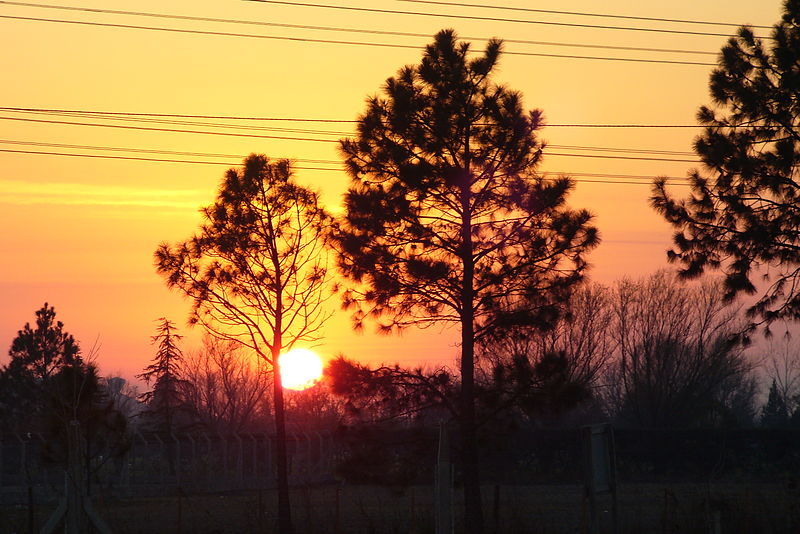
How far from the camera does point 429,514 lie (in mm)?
26922

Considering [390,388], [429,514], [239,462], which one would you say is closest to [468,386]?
[390,388]

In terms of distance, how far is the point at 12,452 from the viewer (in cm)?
4084

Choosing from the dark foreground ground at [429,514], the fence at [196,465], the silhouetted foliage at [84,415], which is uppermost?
the silhouetted foliage at [84,415]

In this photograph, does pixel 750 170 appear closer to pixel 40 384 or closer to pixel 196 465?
pixel 196 465

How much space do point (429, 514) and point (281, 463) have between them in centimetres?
415

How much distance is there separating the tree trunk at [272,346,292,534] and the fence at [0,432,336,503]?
12670mm

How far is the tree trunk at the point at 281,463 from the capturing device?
1020 inches

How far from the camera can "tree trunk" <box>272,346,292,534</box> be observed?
85.0 feet

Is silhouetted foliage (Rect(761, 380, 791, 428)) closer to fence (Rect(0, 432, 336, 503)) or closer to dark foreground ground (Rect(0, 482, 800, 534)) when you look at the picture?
fence (Rect(0, 432, 336, 503))

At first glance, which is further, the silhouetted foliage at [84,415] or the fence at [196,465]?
the fence at [196,465]

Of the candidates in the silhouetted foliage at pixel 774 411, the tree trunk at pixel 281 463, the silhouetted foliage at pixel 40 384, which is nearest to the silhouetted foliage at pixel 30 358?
the silhouetted foliage at pixel 40 384

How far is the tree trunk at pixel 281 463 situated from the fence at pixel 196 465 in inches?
499

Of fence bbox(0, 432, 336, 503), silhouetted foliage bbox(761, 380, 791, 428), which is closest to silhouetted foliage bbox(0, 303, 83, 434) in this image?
fence bbox(0, 432, 336, 503)

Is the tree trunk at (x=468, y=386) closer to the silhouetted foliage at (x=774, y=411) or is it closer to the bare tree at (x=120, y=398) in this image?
the bare tree at (x=120, y=398)
